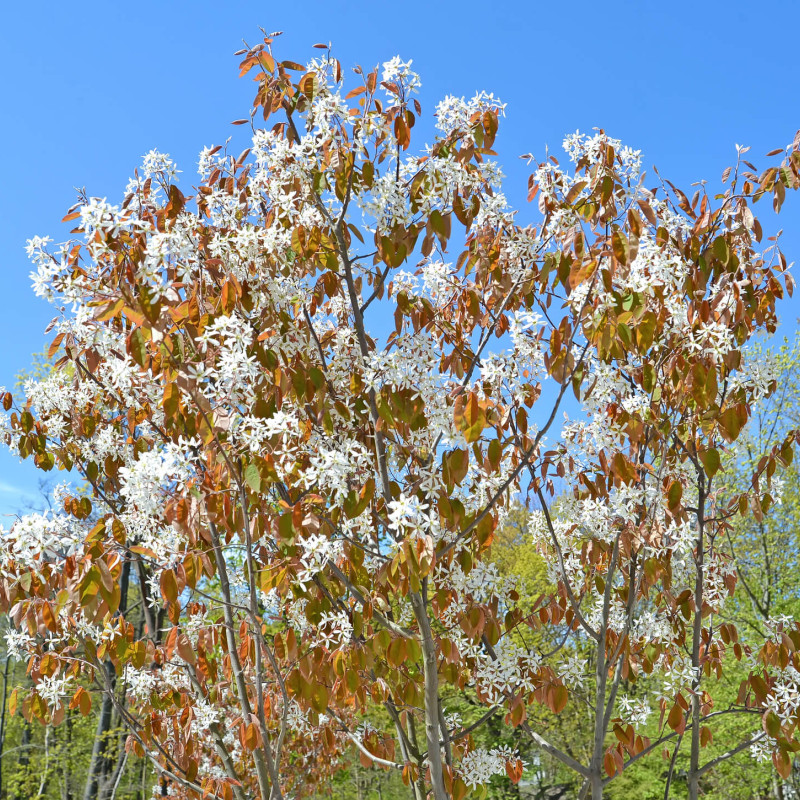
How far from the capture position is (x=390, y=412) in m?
2.64

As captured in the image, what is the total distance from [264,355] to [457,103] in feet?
4.21

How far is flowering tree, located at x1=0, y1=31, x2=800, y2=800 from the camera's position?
8.30 ft

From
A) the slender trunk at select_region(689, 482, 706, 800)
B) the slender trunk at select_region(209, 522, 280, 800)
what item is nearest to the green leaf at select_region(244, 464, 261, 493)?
the slender trunk at select_region(209, 522, 280, 800)

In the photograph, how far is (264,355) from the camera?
2674 millimetres

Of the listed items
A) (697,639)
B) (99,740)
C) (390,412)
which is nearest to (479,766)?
(697,639)

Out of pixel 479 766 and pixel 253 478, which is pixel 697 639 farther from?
pixel 253 478

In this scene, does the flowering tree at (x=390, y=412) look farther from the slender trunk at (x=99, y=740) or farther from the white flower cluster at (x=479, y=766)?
the slender trunk at (x=99, y=740)

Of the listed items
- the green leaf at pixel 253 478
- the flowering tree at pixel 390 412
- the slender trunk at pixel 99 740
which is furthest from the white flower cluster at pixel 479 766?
the slender trunk at pixel 99 740

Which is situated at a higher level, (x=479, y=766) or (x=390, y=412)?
(x=390, y=412)

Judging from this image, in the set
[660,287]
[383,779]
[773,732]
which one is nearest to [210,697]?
[773,732]

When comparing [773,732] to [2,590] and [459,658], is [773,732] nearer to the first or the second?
[459,658]

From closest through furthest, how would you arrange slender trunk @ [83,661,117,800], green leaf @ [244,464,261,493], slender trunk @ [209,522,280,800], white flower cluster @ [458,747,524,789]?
green leaf @ [244,464,261,493]
slender trunk @ [209,522,280,800]
white flower cluster @ [458,747,524,789]
slender trunk @ [83,661,117,800]

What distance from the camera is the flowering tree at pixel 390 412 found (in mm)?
2531

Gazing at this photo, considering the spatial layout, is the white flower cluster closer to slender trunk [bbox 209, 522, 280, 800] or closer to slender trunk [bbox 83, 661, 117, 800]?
slender trunk [bbox 209, 522, 280, 800]
